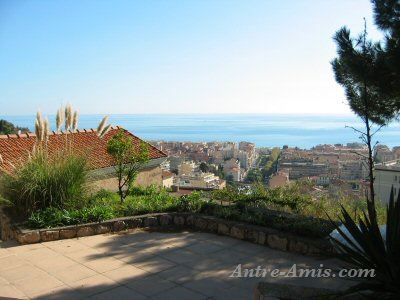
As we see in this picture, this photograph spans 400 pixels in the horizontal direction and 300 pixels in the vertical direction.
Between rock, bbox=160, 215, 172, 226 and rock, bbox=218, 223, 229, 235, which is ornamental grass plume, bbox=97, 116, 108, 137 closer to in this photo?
rock, bbox=160, 215, 172, 226

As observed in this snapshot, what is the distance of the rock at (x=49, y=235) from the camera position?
18.9ft

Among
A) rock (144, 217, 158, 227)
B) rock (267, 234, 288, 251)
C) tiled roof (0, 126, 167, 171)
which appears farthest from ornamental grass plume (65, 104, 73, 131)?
rock (267, 234, 288, 251)

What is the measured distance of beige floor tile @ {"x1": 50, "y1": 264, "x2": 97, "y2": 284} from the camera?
14.2 feet

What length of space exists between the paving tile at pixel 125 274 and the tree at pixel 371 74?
12.1 feet

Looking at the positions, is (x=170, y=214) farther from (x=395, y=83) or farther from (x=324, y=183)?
(x=324, y=183)

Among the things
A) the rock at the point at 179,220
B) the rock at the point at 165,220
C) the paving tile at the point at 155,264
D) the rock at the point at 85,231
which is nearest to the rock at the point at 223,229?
the rock at the point at 179,220

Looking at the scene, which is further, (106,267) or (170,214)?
(170,214)

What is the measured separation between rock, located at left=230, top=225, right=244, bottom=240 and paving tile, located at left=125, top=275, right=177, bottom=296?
209 centimetres

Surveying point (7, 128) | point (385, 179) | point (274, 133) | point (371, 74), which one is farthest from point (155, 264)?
point (274, 133)

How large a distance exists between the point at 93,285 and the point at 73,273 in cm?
50

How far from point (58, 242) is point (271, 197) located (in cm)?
449

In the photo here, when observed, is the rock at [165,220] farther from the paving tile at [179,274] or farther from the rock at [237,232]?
the paving tile at [179,274]

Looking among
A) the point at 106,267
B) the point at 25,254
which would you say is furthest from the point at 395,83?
the point at 25,254

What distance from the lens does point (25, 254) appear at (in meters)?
5.20
